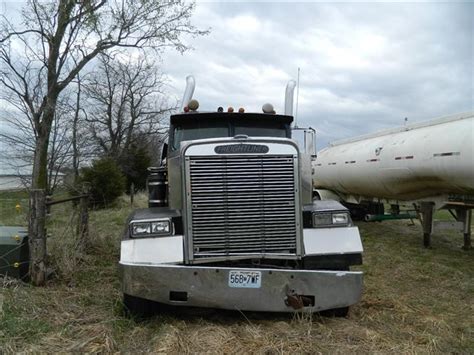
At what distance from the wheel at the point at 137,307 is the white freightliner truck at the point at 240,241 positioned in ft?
0.04

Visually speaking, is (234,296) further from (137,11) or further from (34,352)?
(137,11)

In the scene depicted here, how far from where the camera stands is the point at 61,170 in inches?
854

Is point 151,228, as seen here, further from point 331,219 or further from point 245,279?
point 331,219

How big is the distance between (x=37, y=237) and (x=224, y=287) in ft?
9.70

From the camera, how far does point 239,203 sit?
4773mm

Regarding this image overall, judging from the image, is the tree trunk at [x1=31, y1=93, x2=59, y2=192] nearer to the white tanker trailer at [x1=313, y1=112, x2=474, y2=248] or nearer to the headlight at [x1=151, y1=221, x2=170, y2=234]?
the headlight at [x1=151, y1=221, x2=170, y2=234]

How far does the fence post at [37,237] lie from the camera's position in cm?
605

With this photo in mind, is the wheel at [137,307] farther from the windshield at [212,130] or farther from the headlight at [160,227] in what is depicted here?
the windshield at [212,130]

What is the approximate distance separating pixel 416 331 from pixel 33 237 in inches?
190

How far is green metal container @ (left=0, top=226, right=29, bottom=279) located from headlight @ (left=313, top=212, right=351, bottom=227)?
3866mm

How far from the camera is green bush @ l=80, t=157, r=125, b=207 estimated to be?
70.9ft

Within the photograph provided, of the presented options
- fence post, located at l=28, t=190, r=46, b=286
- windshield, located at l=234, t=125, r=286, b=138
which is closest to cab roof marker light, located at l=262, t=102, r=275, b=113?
windshield, located at l=234, t=125, r=286, b=138

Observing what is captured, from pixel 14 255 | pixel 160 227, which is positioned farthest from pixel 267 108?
pixel 14 255

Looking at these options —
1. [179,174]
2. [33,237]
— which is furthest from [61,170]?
[179,174]
